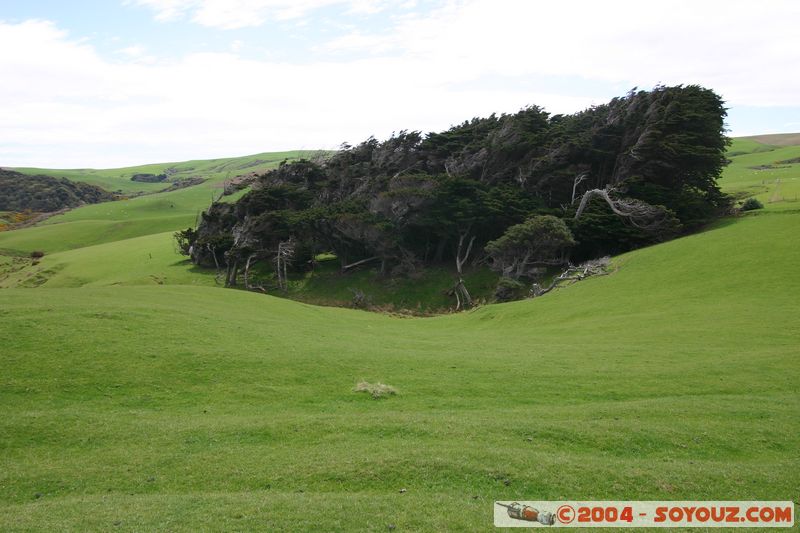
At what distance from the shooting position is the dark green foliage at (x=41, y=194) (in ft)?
579

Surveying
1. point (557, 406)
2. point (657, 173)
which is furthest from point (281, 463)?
point (657, 173)

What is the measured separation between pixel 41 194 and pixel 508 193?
591 feet

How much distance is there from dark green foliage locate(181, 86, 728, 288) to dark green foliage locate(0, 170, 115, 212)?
424 feet

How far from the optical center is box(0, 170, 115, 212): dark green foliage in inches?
6949

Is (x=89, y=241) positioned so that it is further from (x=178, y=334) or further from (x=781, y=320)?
(x=781, y=320)

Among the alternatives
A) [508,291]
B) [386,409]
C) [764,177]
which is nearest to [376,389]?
[386,409]

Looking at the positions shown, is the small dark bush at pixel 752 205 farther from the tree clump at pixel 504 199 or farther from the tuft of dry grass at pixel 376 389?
the tuft of dry grass at pixel 376 389

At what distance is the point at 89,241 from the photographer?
11250cm

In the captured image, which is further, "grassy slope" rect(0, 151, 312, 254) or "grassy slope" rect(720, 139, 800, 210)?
"grassy slope" rect(0, 151, 312, 254)

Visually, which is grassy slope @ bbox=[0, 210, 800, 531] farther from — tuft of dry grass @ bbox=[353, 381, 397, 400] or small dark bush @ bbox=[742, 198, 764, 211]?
small dark bush @ bbox=[742, 198, 764, 211]

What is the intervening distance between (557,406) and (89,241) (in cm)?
11773

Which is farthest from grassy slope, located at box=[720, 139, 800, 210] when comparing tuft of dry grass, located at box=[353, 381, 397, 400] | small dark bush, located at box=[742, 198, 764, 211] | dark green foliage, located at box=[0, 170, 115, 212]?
dark green foliage, located at box=[0, 170, 115, 212]

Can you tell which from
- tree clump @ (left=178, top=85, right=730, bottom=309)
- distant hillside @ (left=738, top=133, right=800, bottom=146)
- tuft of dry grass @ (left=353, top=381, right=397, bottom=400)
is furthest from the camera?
distant hillside @ (left=738, top=133, right=800, bottom=146)

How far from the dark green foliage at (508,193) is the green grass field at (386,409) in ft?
47.5
